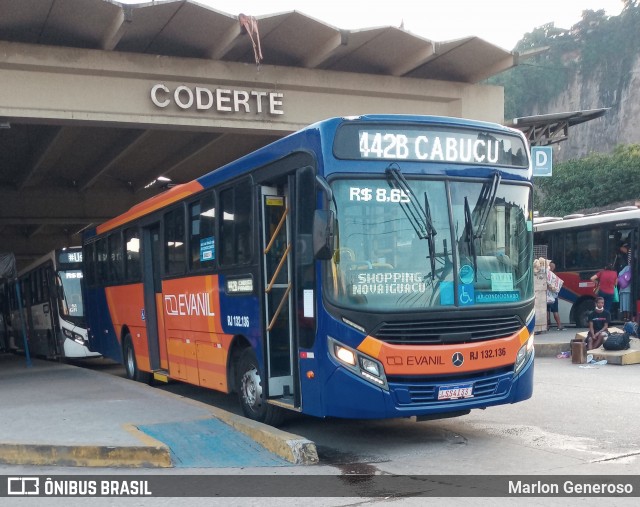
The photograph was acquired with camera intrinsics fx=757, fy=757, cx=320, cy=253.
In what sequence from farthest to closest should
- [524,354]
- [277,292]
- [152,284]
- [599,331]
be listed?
1. [599,331]
2. [152,284]
3. [277,292]
4. [524,354]

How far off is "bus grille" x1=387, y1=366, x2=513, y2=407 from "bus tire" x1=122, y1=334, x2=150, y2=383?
776cm

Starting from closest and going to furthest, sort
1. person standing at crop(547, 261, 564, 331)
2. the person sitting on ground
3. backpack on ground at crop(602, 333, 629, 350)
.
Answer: backpack on ground at crop(602, 333, 629, 350) → the person sitting on ground → person standing at crop(547, 261, 564, 331)

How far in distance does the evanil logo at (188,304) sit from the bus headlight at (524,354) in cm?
408

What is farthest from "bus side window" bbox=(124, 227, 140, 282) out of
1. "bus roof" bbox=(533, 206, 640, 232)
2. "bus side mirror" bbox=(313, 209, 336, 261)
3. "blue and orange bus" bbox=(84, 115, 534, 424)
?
"bus roof" bbox=(533, 206, 640, 232)

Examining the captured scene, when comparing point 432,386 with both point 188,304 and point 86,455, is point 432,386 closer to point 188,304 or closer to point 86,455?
point 86,455

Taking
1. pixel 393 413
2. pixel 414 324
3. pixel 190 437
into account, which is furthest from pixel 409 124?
pixel 190 437

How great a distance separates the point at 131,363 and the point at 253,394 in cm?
619

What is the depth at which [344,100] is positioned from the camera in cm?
1611

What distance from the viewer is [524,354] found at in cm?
798

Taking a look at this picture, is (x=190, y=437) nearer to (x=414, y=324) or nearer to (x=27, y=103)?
(x=414, y=324)

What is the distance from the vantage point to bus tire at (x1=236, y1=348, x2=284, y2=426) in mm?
8648

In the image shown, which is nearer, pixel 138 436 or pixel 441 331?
pixel 441 331

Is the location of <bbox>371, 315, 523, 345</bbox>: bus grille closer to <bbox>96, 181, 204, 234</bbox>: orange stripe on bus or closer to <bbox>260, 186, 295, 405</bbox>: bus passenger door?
<bbox>260, 186, 295, 405</bbox>: bus passenger door

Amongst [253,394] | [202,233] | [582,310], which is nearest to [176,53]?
[202,233]
